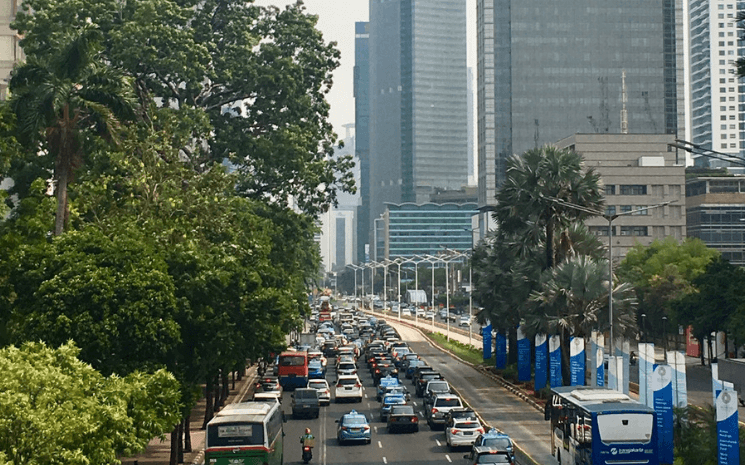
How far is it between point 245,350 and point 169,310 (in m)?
6.56

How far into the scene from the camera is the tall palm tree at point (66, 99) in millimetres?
46812

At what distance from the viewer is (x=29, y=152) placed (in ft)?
190

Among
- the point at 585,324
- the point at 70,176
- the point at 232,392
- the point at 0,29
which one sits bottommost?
the point at 232,392

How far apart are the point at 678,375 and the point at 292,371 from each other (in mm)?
41902

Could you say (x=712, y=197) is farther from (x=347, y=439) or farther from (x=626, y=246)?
(x=347, y=439)

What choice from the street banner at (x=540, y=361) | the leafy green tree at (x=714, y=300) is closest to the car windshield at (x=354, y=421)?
the street banner at (x=540, y=361)

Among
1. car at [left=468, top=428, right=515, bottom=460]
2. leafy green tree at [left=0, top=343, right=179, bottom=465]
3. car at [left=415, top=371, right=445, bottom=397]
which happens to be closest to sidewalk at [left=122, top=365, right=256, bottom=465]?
leafy green tree at [left=0, top=343, right=179, bottom=465]

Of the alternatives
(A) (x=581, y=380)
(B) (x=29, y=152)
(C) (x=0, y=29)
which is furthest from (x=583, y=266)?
(C) (x=0, y=29)

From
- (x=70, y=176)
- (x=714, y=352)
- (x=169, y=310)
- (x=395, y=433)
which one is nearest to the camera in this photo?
(x=169, y=310)

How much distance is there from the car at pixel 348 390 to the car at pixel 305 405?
826 centimetres

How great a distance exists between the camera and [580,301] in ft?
210

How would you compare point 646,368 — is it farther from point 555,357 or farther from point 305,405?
point 305,405

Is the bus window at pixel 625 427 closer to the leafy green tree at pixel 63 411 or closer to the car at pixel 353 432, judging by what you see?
the leafy green tree at pixel 63 411

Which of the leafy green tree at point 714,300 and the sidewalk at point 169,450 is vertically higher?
the leafy green tree at point 714,300
